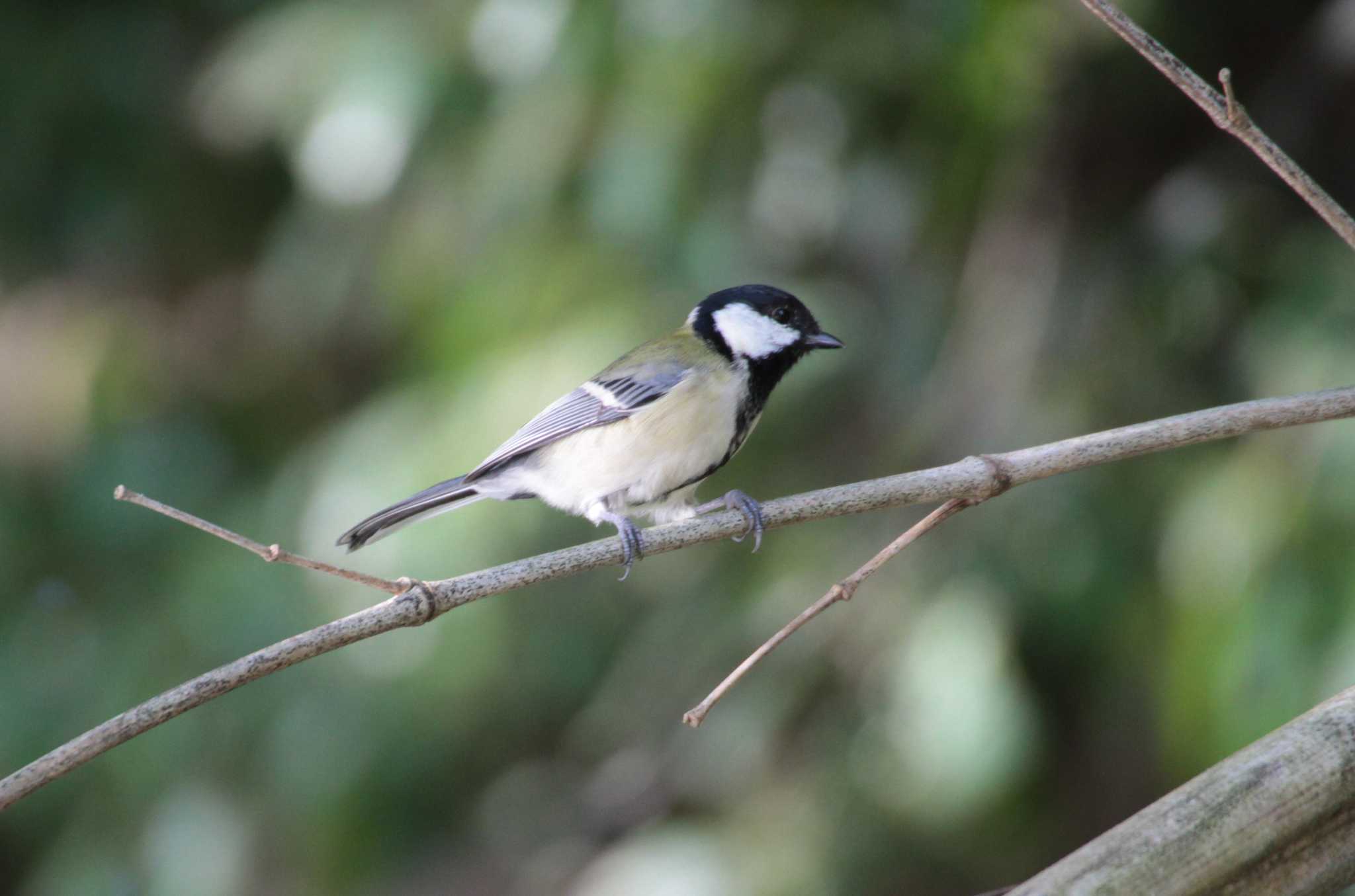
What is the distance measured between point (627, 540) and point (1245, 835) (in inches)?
22.9

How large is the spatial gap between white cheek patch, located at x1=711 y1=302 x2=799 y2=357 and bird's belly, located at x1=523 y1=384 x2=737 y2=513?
0.35 feet

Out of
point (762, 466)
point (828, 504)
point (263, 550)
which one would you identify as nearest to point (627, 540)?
point (828, 504)

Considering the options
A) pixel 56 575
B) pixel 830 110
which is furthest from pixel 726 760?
pixel 56 575

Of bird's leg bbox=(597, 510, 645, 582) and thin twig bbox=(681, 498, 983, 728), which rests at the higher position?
bird's leg bbox=(597, 510, 645, 582)

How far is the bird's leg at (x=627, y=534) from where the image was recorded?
1.10 meters

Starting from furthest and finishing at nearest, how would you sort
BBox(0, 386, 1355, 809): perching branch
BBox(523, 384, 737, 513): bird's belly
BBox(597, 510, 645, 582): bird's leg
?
BBox(523, 384, 737, 513): bird's belly → BBox(597, 510, 645, 582): bird's leg → BBox(0, 386, 1355, 809): perching branch

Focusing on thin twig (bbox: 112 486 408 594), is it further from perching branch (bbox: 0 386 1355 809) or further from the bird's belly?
the bird's belly

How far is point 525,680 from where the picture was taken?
2811 millimetres

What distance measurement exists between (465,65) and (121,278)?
1658 millimetres

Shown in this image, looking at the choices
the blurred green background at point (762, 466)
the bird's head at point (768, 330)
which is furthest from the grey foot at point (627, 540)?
the blurred green background at point (762, 466)

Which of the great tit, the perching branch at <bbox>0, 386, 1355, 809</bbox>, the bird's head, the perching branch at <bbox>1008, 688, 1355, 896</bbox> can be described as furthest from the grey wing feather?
the perching branch at <bbox>1008, 688, 1355, 896</bbox>

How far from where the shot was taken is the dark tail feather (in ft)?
5.23

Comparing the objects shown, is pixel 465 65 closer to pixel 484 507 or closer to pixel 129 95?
pixel 484 507

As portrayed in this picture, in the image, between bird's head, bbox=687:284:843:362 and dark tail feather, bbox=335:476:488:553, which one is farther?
bird's head, bbox=687:284:843:362
